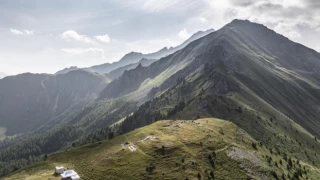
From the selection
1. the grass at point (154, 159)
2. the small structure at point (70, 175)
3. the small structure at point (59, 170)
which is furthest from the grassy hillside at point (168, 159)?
the small structure at point (70, 175)

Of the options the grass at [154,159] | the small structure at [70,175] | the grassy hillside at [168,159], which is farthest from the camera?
the grassy hillside at [168,159]

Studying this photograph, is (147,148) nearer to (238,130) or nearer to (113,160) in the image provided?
(113,160)

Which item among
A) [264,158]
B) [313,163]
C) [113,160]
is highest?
[113,160]

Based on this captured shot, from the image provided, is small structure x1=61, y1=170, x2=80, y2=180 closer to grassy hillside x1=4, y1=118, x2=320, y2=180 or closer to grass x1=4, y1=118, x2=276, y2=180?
grassy hillside x1=4, y1=118, x2=320, y2=180

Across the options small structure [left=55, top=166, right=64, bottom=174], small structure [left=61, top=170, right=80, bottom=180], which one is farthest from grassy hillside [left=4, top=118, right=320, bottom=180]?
small structure [left=61, top=170, right=80, bottom=180]

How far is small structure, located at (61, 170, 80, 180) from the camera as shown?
87.2m

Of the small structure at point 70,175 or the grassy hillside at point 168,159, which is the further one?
the grassy hillside at point 168,159

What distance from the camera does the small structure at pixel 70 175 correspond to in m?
87.2

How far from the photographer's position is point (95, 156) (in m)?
111

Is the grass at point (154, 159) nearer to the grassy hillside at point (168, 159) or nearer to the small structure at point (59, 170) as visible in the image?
the grassy hillside at point (168, 159)

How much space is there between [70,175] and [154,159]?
3225 centimetres

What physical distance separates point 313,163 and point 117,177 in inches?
5334

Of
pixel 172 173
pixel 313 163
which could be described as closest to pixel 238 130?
pixel 313 163

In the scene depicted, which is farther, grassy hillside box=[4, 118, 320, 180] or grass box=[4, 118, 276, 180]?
grassy hillside box=[4, 118, 320, 180]
